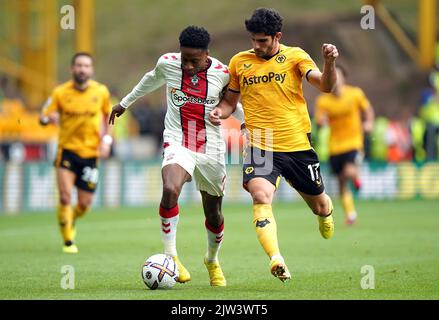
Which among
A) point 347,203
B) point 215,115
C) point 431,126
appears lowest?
point 347,203

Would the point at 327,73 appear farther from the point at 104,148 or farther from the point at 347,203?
the point at 347,203

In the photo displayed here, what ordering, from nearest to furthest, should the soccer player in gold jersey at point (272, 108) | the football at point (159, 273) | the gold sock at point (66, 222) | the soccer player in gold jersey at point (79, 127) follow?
the football at point (159, 273) → the soccer player in gold jersey at point (272, 108) → the gold sock at point (66, 222) → the soccer player in gold jersey at point (79, 127)

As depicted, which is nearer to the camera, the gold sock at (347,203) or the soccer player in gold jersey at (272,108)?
the soccer player in gold jersey at (272,108)

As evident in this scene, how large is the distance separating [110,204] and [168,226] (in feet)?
47.9

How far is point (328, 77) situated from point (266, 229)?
1501 mm

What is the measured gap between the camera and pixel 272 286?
10.7 meters

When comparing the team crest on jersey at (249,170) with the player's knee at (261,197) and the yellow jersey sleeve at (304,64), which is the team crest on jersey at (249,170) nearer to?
the player's knee at (261,197)

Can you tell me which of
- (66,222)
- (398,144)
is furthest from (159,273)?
(398,144)

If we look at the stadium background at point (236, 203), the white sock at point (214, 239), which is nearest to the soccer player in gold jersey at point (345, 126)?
the stadium background at point (236, 203)

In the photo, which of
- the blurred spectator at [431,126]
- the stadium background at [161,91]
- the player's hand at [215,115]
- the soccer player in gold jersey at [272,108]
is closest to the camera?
the soccer player in gold jersey at [272,108]

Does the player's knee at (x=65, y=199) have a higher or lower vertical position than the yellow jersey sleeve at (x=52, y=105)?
lower

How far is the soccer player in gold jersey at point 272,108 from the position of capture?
1057cm

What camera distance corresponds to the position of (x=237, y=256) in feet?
46.9

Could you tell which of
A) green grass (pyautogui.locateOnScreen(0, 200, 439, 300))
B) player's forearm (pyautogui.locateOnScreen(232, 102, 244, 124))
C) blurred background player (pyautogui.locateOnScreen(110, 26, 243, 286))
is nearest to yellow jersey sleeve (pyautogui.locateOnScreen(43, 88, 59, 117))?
green grass (pyautogui.locateOnScreen(0, 200, 439, 300))
